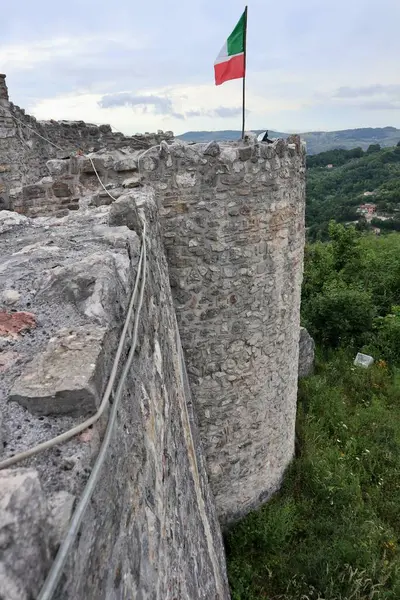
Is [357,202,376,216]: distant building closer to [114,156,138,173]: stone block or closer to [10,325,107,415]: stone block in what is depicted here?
[114,156,138,173]: stone block

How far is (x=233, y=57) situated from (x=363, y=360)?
24.7ft

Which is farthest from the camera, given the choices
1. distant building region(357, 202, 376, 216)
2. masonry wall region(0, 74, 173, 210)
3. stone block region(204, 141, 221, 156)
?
distant building region(357, 202, 376, 216)

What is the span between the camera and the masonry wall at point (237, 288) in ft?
14.2

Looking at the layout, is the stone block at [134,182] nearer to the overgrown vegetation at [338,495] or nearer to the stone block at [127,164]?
the stone block at [127,164]

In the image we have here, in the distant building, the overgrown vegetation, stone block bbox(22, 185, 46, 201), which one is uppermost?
stone block bbox(22, 185, 46, 201)

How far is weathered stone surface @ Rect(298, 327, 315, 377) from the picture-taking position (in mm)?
9508

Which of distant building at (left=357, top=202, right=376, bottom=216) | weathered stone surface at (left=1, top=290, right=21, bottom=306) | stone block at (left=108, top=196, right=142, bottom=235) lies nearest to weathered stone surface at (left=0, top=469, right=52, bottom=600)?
weathered stone surface at (left=1, top=290, right=21, bottom=306)

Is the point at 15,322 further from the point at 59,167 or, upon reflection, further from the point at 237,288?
the point at 59,167

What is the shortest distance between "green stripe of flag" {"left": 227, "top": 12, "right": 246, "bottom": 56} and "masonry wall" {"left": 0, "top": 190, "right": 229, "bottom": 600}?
2691 mm

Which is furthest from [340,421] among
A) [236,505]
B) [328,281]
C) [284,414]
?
[328,281]

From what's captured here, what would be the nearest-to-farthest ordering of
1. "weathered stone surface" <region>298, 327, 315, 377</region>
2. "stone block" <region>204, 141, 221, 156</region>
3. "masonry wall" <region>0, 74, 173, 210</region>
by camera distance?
"stone block" <region>204, 141, 221, 156</region>, "masonry wall" <region>0, 74, 173, 210</region>, "weathered stone surface" <region>298, 327, 315, 377</region>

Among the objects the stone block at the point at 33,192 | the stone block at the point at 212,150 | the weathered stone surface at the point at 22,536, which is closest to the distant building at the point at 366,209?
the stone block at the point at 212,150

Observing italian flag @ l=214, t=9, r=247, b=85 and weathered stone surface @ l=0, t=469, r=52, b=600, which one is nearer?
weathered stone surface @ l=0, t=469, r=52, b=600

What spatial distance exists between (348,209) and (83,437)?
40.1 m
